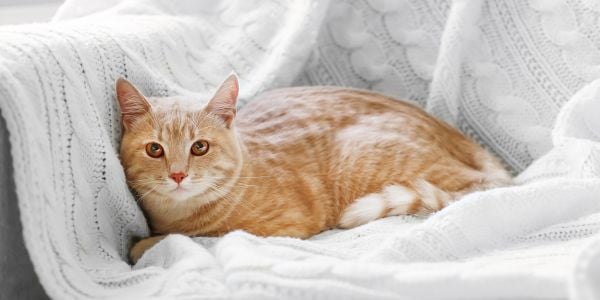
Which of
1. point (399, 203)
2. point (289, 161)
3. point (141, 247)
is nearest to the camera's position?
point (141, 247)

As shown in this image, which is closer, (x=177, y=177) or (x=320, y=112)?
(x=177, y=177)

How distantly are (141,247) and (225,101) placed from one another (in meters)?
0.37

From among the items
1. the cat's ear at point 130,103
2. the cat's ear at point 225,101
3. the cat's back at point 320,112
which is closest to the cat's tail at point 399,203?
the cat's back at point 320,112

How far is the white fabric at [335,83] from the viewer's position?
1110mm

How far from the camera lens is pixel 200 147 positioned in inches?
60.4

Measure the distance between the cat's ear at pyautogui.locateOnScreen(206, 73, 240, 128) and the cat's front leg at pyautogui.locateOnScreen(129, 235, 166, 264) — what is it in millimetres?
308

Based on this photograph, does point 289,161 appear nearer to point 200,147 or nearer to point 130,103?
point 200,147

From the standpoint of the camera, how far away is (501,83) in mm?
1919

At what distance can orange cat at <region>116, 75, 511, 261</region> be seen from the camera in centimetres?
150

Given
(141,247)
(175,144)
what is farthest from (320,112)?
(141,247)

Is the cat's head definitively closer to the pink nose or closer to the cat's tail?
the pink nose

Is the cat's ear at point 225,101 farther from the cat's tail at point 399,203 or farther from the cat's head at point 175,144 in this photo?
the cat's tail at point 399,203

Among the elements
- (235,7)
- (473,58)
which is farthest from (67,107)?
(473,58)

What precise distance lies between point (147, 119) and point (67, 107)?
232mm
